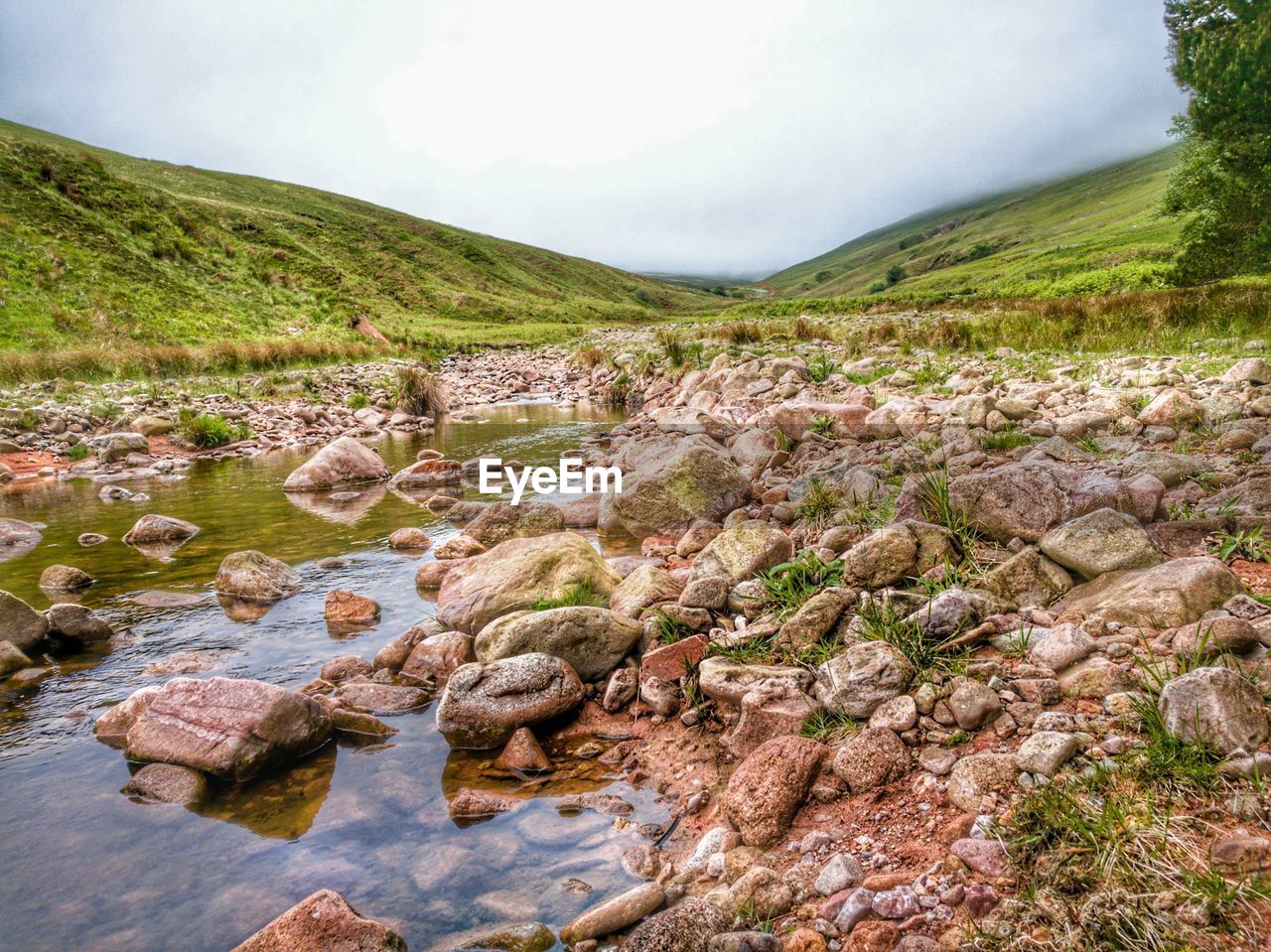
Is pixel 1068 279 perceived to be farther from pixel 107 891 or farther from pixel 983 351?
pixel 107 891

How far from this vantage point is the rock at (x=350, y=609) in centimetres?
654

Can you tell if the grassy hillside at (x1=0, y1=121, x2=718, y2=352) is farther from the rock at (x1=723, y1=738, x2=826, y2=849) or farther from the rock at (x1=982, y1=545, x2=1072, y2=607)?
the rock at (x1=982, y1=545, x2=1072, y2=607)

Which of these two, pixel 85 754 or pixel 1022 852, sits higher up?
pixel 85 754

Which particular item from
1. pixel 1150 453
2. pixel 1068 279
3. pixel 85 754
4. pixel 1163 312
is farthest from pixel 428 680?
pixel 1068 279

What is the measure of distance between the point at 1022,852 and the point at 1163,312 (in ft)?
51.9

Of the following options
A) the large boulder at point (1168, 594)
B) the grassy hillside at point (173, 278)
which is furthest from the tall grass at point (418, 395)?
the large boulder at point (1168, 594)

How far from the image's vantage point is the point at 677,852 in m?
3.38

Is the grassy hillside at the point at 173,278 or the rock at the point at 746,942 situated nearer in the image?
the rock at the point at 746,942

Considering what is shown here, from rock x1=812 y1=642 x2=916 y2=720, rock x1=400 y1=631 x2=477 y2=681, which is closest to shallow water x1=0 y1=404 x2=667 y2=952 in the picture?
rock x1=400 y1=631 x2=477 y2=681

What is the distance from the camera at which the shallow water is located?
3.11m

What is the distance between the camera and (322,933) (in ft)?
9.04

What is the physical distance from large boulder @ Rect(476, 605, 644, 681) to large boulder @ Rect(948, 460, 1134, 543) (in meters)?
2.82

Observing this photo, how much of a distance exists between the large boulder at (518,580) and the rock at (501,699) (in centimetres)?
123

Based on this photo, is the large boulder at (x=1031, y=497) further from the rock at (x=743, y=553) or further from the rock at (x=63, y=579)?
the rock at (x=63, y=579)
